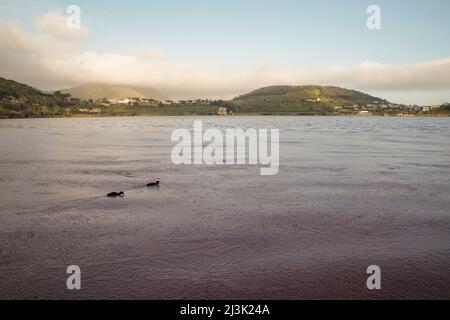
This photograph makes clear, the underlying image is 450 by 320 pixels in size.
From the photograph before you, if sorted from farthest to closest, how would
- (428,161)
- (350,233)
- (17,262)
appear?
1. (428,161)
2. (350,233)
3. (17,262)

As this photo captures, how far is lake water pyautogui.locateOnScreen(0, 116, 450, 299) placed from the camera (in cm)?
1175

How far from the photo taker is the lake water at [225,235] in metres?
11.8

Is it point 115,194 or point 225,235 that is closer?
point 225,235

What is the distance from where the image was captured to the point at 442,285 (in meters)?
11.7

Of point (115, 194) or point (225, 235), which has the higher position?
point (115, 194)

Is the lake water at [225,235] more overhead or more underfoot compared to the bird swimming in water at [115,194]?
more underfoot

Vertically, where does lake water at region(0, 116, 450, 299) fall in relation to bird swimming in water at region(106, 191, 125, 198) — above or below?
below

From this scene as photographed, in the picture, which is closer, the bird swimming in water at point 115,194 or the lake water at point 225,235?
the lake water at point 225,235

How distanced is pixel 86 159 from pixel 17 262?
28898 millimetres

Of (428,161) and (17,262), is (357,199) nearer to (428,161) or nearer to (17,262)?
(17,262)

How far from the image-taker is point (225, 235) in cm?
1605

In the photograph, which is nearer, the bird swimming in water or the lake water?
the lake water

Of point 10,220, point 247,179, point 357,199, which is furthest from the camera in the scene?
point 247,179
